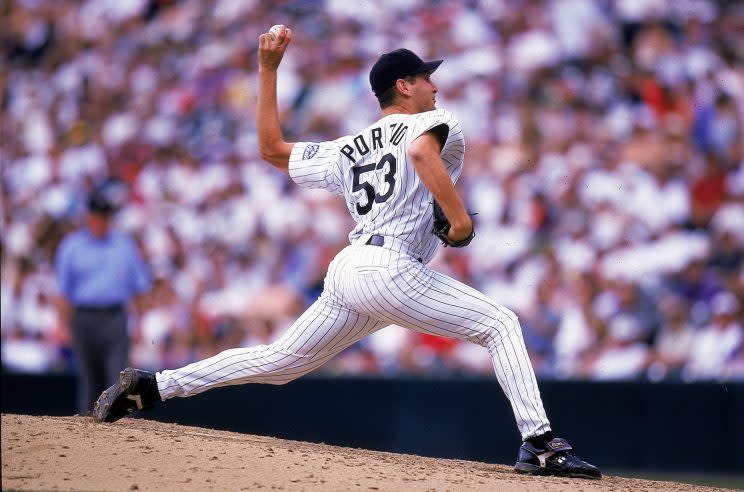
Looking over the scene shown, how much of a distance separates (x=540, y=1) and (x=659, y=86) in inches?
53.6

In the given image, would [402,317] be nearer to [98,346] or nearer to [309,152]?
[309,152]

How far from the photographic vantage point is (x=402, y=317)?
4508 millimetres

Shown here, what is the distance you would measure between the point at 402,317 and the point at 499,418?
3596mm

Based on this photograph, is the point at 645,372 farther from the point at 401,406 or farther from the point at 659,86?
the point at 659,86

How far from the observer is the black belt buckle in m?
4.52

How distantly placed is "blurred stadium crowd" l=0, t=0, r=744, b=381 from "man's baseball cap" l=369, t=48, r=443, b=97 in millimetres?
3747

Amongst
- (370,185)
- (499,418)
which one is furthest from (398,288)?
(499,418)

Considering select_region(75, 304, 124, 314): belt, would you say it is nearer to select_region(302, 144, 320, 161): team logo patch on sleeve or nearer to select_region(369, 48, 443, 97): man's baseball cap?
select_region(302, 144, 320, 161): team logo patch on sleeve

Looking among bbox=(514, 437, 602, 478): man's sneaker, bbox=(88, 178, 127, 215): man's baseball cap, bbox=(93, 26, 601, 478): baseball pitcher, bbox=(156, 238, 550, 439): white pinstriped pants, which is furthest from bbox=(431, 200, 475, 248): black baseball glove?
bbox=(88, 178, 127, 215): man's baseball cap

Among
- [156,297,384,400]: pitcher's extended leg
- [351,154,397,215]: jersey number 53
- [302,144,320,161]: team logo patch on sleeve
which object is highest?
[302,144,320,161]: team logo patch on sleeve

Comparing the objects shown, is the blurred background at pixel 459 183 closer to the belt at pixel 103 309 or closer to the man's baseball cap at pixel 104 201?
the man's baseball cap at pixel 104 201

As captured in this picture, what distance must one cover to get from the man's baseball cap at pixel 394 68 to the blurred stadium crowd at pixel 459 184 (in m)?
3.75

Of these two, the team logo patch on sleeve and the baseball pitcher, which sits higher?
the team logo patch on sleeve

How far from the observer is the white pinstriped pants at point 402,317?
14.6 feet
